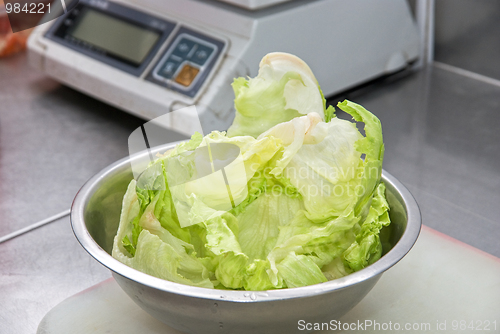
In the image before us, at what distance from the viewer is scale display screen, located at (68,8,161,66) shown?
48.4 inches

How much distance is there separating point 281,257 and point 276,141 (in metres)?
0.14

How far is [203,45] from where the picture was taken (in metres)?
1.18

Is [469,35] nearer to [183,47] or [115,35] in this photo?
[183,47]

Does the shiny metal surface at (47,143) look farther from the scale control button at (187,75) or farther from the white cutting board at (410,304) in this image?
the white cutting board at (410,304)

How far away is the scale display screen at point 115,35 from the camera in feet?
4.03

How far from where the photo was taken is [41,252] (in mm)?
895

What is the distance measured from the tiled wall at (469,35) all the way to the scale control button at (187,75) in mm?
764

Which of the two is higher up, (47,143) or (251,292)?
(251,292)

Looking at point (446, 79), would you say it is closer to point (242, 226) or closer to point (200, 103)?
point (200, 103)

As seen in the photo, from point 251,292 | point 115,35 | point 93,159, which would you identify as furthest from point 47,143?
point 251,292

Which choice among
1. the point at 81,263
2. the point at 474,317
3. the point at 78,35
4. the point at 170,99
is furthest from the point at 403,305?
the point at 78,35

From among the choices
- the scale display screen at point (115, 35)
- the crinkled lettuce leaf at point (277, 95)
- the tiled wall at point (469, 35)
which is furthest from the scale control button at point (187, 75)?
the tiled wall at point (469, 35)

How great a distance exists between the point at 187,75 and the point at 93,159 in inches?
11.2

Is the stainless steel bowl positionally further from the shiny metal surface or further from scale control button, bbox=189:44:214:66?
scale control button, bbox=189:44:214:66
